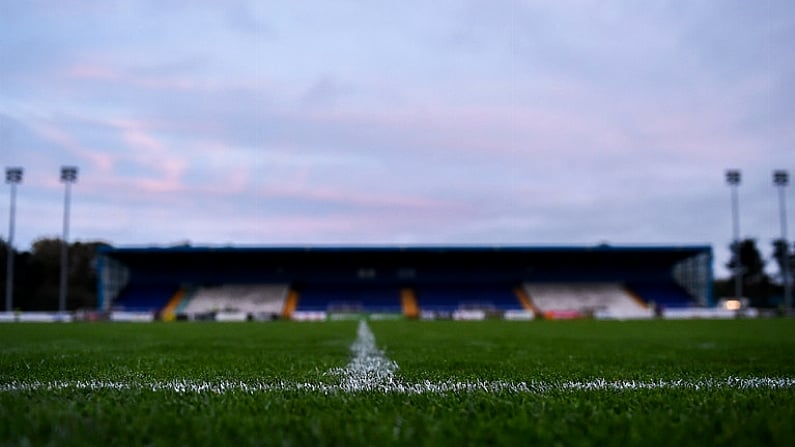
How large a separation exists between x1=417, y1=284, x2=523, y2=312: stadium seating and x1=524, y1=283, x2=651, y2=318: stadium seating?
1815 millimetres

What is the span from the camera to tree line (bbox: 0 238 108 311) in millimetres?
55062

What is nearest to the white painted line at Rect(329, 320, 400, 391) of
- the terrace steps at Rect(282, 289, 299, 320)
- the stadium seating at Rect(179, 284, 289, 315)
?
the terrace steps at Rect(282, 289, 299, 320)

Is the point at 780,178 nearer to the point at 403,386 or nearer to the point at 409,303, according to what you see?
the point at 409,303

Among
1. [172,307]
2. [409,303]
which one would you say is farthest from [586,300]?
[172,307]

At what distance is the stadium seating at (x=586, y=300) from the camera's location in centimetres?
4428

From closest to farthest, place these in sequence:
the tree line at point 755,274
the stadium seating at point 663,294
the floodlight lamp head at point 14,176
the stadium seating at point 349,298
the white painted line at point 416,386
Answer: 1. the white painted line at point 416,386
2. the floodlight lamp head at point 14,176
3. the stadium seating at point 349,298
4. the stadium seating at point 663,294
5. the tree line at point 755,274

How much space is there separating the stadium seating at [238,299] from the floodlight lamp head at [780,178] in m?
35.4

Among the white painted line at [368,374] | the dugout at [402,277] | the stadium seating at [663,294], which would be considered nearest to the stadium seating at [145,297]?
the dugout at [402,277]

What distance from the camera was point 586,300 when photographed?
48.3m

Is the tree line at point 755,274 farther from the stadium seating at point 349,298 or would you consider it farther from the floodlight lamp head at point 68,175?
the floodlight lamp head at point 68,175

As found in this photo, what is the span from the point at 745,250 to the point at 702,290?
42.0m

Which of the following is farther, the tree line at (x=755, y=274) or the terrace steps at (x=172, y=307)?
the tree line at (x=755, y=274)

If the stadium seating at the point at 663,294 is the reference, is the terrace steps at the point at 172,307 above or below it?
below

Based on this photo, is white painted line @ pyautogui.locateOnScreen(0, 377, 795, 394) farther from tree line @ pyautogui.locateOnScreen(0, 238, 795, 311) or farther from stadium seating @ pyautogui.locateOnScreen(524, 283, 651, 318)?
tree line @ pyautogui.locateOnScreen(0, 238, 795, 311)
